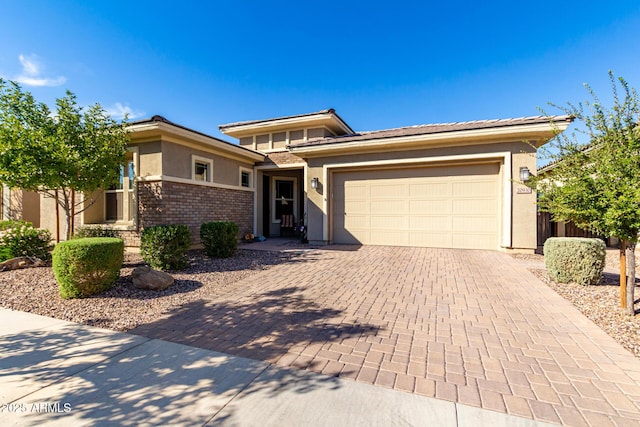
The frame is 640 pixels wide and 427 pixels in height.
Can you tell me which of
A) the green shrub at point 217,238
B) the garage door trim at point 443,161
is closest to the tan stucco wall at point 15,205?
the green shrub at point 217,238

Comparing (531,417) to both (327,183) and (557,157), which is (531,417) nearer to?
(557,157)

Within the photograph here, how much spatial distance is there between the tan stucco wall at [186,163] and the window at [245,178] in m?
0.60

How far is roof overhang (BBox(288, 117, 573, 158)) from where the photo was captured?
802 centimetres

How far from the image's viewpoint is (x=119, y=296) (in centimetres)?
458

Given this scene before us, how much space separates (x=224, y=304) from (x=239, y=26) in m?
10.6

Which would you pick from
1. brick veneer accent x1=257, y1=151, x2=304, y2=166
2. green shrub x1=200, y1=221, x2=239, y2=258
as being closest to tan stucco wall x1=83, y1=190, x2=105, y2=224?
green shrub x1=200, y1=221, x2=239, y2=258

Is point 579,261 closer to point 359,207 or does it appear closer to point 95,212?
point 359,207

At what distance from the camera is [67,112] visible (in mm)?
6449

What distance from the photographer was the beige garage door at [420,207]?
29.6 feet

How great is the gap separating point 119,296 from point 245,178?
810 cm

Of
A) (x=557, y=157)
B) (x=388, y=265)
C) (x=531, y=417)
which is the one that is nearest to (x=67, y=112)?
(x=388, y=265)

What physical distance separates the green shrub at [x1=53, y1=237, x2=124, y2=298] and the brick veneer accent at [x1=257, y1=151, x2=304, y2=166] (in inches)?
323

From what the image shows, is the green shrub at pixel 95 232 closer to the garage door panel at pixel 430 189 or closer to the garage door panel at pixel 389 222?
the garage door panel at pixel 389 222

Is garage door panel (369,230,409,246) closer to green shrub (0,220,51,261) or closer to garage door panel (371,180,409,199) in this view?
garage door panel (371,180,409,199)
